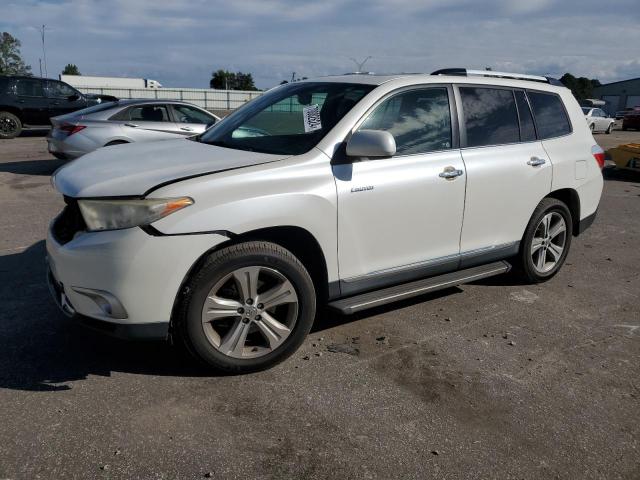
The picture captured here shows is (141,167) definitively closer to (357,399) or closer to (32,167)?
(357,399)

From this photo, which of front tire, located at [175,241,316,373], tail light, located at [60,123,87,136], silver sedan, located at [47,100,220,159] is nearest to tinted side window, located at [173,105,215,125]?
silver sedan, located at [47,100,220,159]

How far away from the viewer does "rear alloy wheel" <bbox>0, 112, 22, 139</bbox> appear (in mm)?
16188

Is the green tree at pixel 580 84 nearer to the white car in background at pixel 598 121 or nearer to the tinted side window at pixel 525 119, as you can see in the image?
the white car in background at pixel 598 121

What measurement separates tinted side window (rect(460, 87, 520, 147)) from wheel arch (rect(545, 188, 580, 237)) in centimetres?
81

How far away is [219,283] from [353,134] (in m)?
1.23

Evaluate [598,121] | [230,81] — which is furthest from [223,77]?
[598,121]

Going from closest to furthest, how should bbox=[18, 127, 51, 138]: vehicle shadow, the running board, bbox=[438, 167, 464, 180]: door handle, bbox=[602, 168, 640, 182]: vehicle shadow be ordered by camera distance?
the running board, bbox=[438, 167, 464, 180]: door handle, bbox=[602, 168, 640, 182]: vehicle shadow, bbox=[18, 127, 51, 138]: vehicle shadow

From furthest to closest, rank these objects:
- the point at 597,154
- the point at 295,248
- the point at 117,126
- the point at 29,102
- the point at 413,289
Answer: the point at 29,102, the point at 117,126, the point at 597,154, the point at 413,289, the point at 295,248

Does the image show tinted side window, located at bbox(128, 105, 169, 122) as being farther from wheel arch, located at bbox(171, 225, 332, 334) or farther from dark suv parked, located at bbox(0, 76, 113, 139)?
dark suv parked, located at bbox(0, 76, 113, 139)

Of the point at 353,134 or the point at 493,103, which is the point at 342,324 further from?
the point at 493,103

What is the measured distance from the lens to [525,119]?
474cm

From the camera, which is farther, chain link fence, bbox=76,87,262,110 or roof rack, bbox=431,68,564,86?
chain link fence, bbox=76,87,262,110

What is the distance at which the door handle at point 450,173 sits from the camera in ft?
13.0

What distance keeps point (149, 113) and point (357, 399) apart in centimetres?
829
